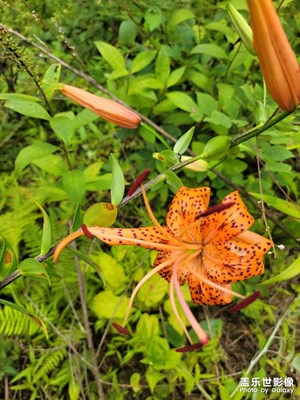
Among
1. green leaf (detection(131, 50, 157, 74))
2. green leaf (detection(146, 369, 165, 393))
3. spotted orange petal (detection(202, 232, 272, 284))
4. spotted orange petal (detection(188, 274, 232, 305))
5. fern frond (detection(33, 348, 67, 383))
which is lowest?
green leaf (detection(146, 369, 165, 393))

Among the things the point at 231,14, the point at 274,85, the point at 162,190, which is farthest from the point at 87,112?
the point at 274,85

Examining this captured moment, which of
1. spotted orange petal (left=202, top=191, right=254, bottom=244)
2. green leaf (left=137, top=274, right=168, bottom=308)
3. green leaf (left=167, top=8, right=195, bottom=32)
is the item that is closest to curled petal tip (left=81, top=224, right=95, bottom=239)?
spotted orange petal (left=202, top=191, right=254, bottom=244)

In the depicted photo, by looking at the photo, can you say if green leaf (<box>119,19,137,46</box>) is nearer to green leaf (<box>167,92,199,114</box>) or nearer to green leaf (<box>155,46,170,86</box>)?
green leaf (<box>155,46,170,86</box>)

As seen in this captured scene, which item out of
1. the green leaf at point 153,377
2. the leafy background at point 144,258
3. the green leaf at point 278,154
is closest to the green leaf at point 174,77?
the leafy background at point 144,258

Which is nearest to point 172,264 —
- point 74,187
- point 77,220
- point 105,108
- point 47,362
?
point 77,220

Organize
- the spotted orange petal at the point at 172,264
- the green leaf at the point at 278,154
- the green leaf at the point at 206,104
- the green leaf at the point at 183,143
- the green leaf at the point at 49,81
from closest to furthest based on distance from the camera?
the spotted orange petal at the point at 172,264 → the green leaf at the point at 183,143 → the green leaf at the point at 49,81 → the green leaf at the point at 278,154 → the green leaf at the point at 206,104

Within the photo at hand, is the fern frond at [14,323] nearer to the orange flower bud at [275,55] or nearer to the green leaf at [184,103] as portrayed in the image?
the green leaf at [184,103]

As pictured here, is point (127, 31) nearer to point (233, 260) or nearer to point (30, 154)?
point (30, 154)
